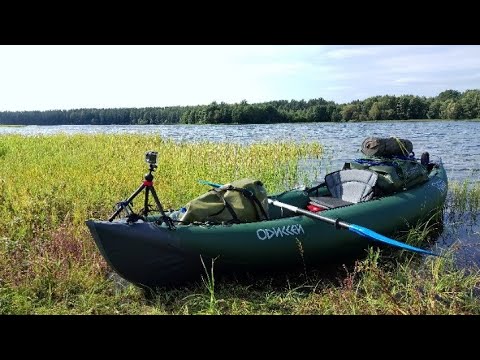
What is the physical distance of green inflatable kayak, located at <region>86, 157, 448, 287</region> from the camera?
3.49 meters

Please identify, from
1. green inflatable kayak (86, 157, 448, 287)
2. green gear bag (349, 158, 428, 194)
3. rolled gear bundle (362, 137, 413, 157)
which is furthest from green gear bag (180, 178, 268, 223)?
rolled gear bundle (362, 137, 413, 157)

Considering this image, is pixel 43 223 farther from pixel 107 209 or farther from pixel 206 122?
A: pixel 206 122

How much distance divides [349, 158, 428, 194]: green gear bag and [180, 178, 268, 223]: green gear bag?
5.99 ft

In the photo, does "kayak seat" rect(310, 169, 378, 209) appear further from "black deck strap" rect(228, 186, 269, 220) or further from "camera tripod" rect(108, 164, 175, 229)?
"camera tripod" rect(108, 164, 175, 229)

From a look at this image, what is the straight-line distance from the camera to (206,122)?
149 feet

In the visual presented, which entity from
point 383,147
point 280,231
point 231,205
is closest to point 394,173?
point 383,147

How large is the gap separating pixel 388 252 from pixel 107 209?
330 centimetres

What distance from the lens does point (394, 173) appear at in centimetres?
546

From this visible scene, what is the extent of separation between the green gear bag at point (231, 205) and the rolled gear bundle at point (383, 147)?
2.59 metres

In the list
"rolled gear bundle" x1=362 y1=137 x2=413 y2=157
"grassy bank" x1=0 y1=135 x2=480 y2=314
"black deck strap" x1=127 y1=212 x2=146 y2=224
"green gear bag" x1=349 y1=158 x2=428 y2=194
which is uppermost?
"rolled gear bundle" x1=362 y1=137 x2=413 y2=157

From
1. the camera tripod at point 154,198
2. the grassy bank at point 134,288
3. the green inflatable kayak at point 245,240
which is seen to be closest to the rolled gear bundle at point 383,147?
the green inflatable kayak at point 245,240

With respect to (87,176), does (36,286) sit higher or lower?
lower
